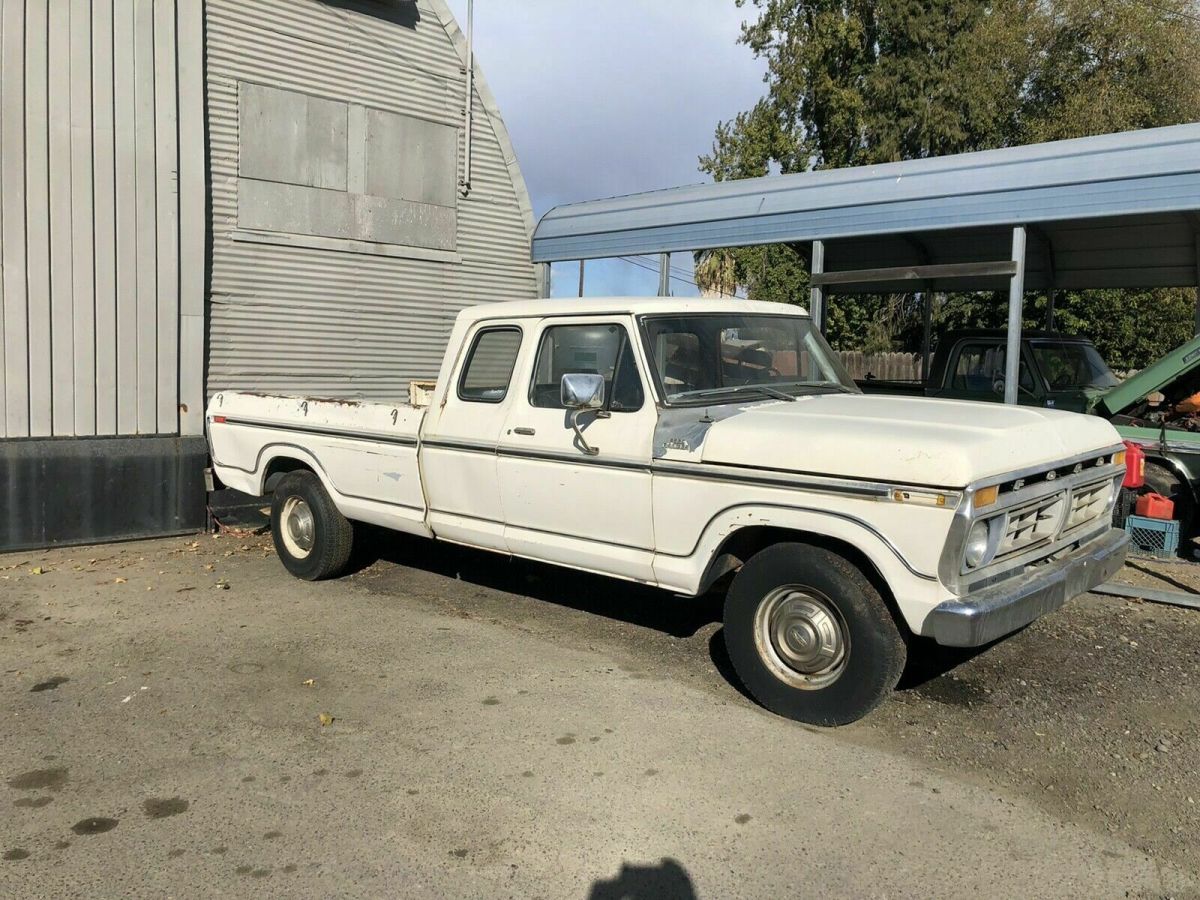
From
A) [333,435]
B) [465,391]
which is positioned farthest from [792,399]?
[333,435]

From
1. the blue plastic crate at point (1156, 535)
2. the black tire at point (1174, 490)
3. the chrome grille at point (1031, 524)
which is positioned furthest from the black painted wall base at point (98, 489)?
the black tire at point (1174, 490)

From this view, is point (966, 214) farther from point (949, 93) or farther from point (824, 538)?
point (949, 93)

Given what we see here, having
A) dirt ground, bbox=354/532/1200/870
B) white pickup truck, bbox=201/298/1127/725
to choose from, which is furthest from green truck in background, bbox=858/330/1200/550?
white pickup truck, bbox=201/298/1127/725

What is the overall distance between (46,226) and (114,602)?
3.42 meters

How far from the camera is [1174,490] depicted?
7.95 m

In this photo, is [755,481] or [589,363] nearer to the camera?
[755,481]

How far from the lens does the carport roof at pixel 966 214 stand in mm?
7957

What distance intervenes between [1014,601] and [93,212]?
7.81m

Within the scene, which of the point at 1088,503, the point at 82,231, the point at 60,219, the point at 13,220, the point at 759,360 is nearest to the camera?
the point at 1088,503

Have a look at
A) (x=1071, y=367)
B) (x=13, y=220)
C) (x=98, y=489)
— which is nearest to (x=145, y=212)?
(x=13, y=220)

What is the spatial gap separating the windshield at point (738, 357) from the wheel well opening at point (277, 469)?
10.9 feet

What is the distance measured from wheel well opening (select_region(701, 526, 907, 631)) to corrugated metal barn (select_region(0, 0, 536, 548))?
603 centimetres

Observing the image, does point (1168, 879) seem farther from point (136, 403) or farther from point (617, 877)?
point (136, 403)

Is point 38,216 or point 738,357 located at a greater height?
point 38,216
